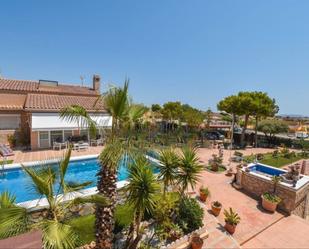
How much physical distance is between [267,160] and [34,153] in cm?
3556

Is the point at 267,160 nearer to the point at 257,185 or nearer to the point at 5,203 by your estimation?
the point at 257,185

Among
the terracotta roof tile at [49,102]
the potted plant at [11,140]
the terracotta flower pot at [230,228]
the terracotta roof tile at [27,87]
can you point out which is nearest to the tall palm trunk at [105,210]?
the terracotta flower pot at [230,228]

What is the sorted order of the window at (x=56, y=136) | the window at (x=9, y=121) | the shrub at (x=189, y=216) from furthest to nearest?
the window at (x=56, y=136), the window at (x=9, y=121), the shrub at (x=189, y=216)

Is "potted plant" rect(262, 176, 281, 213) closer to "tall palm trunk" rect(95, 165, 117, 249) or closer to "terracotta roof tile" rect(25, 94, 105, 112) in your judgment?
"tall palm trunk" rect(95, 165, 117, 249)

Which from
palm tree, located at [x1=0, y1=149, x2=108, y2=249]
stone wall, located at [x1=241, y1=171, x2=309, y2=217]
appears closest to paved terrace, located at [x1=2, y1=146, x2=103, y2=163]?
palm tree, located at [x1=0, y1=149, x2=108, y2=249]

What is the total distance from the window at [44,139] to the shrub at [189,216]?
2669 cm

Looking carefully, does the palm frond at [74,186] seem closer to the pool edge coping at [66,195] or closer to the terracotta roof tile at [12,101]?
the pool edge coping at [66,195]

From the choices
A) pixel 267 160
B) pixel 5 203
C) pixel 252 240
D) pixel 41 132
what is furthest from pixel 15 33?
pixel 267 160

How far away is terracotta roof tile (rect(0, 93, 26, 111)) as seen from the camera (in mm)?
29478

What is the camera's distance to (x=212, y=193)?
1700 centimetres

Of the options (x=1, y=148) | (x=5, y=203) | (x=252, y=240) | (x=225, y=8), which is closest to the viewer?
(x=5, y=203)

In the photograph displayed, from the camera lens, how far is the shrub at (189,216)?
10.8 m

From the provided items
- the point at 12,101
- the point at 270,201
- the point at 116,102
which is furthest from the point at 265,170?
the point at 12,101

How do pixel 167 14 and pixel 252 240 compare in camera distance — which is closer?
pixel 252 240
